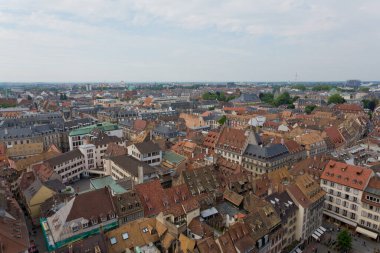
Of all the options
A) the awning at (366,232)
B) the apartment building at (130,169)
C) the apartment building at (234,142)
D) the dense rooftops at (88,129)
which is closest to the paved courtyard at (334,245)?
the awning at (366,232)

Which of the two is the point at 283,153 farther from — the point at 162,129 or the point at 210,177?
the point at 162,129

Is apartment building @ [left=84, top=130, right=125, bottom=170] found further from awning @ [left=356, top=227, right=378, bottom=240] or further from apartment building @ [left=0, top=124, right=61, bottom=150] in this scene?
awning @ [left=356, top=227, right=378, bottom=240]

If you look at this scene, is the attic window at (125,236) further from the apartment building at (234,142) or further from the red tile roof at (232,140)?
the red tile roof at (232,140)

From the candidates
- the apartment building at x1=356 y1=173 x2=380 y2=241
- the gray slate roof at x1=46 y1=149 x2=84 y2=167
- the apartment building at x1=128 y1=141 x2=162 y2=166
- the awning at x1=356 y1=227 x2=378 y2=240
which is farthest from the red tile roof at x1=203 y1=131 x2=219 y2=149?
→ the awning at x1=356 y1=227 x2=378 y2=240

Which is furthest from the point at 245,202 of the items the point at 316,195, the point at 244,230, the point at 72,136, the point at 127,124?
the point at 127,124

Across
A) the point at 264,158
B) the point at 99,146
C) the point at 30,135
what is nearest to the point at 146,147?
the point at 99,146

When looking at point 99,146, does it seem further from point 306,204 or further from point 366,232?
point 366,232
